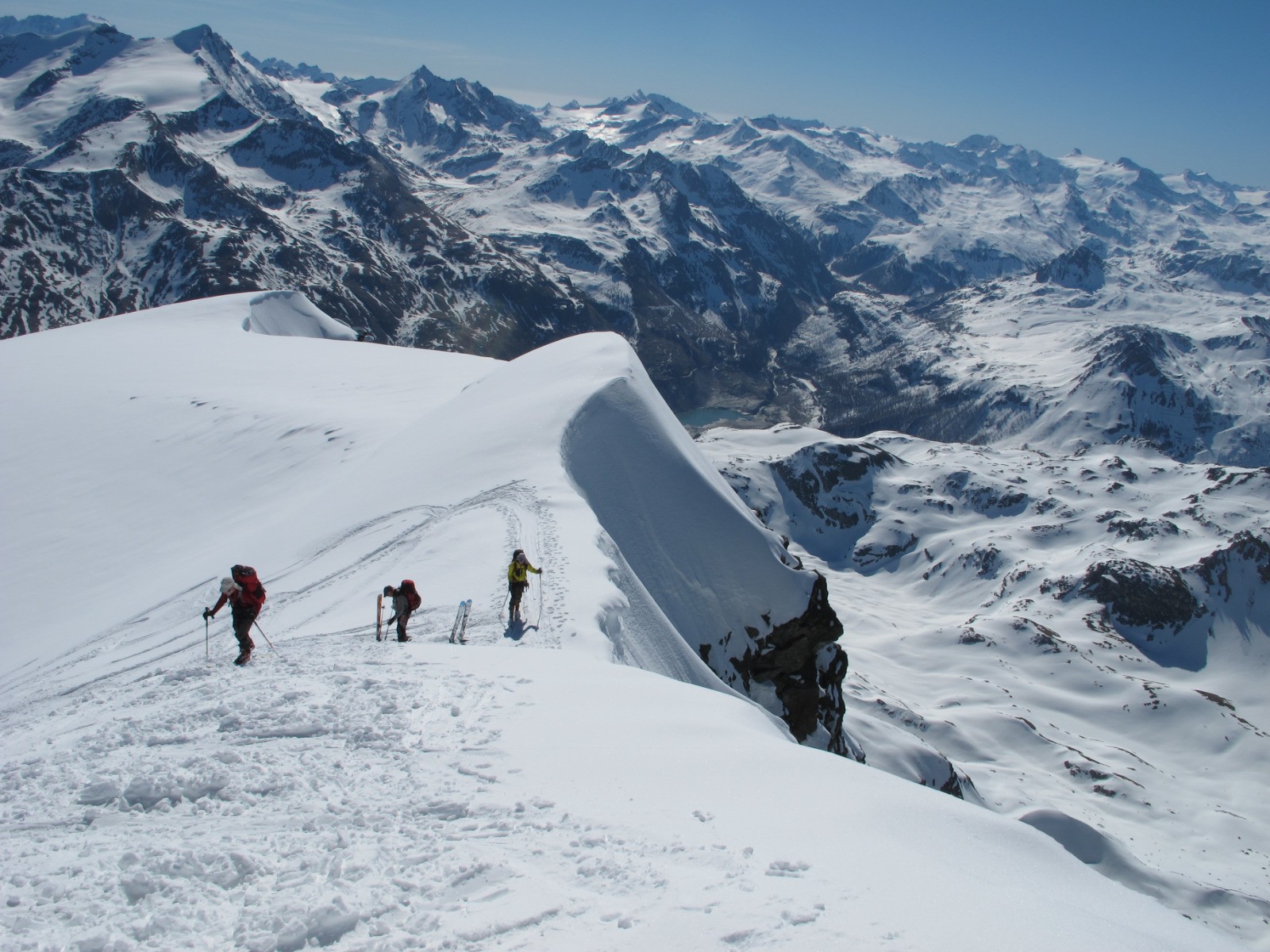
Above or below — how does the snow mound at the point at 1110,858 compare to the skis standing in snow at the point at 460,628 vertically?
below

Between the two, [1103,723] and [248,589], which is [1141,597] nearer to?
[1103,723]

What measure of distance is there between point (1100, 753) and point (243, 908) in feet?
565

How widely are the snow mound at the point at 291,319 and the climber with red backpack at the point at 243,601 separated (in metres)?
80.3

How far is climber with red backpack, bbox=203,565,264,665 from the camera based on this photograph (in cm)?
1555

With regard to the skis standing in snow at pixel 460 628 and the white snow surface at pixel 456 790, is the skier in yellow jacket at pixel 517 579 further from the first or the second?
the skis standing in snow at pixel 460 628

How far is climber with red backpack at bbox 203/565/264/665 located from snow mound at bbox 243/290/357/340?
263 feet

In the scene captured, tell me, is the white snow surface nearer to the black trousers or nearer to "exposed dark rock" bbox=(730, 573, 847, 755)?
the black trousers

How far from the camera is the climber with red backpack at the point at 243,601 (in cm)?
1555

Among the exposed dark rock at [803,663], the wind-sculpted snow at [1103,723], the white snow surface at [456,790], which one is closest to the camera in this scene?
the white snow surface at [456,790]

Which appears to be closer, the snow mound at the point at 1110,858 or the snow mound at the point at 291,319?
the snow mound at the point at 291,319

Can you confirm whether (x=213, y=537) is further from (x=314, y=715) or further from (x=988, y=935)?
(x=988, y=935)

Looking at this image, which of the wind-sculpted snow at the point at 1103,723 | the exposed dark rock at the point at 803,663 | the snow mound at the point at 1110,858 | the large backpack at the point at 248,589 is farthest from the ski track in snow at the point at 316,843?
the snow mound at the point at 1110,858

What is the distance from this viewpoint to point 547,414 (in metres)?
35.0

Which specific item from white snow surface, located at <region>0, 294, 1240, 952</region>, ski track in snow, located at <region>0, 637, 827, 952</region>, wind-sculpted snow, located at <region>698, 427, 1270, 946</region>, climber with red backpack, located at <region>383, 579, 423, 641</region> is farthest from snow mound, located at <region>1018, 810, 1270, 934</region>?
ski track in snow, located at <region>0, 637, 827, 952</region>
